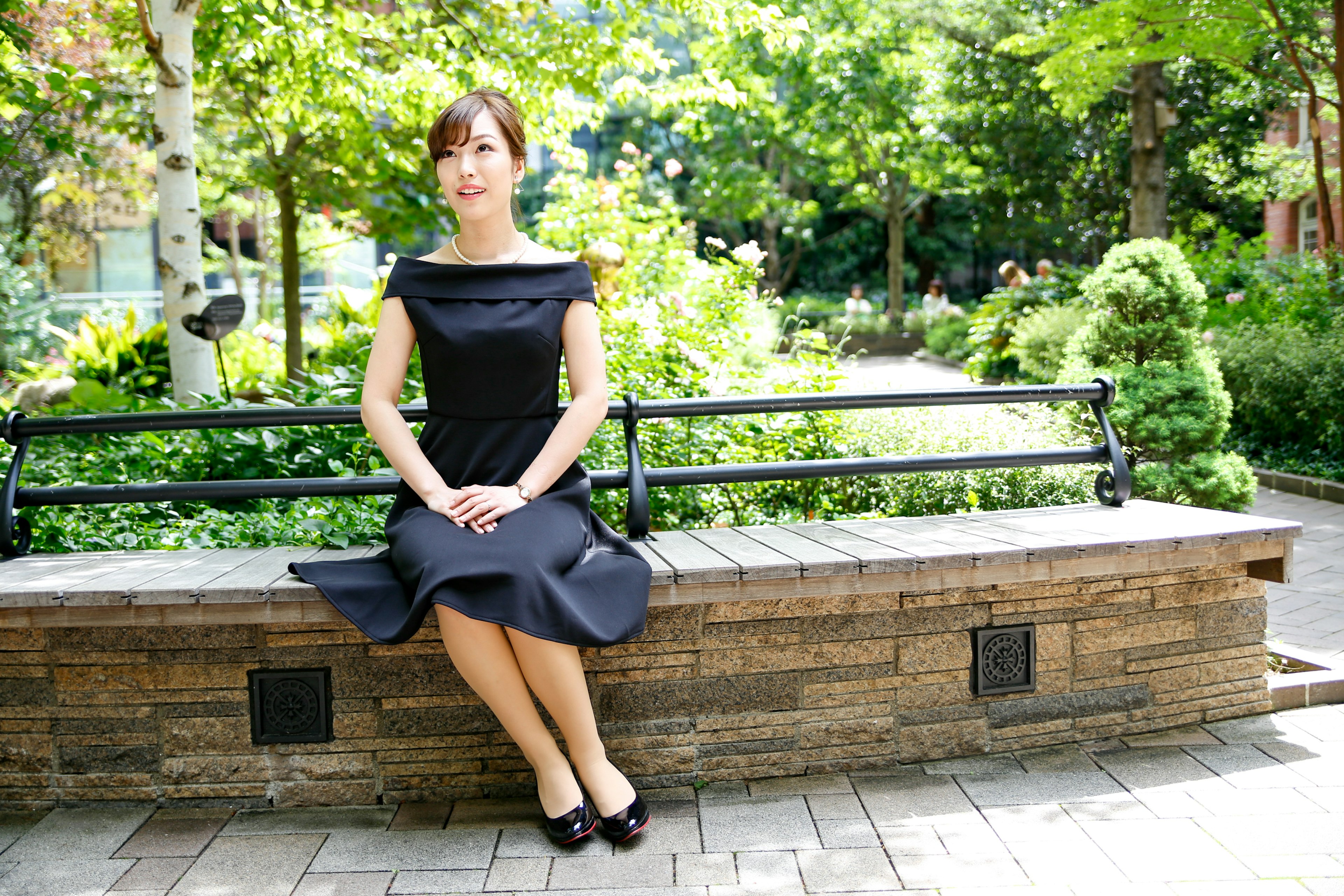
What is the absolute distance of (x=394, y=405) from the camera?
9.12 feet

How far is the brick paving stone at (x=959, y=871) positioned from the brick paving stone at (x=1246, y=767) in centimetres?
88

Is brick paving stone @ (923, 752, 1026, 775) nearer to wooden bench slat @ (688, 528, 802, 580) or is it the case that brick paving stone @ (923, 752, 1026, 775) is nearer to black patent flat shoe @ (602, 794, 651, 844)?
wooden bench slat @ (688, 528, 802, 580)

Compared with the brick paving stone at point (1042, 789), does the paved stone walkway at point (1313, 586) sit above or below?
above

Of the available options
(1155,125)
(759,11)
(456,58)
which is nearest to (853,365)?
(759,11)

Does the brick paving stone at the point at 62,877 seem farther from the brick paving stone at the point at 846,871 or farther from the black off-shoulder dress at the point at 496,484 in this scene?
the brick paving stone at the point at 846,871

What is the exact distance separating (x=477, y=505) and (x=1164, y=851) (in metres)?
1.91

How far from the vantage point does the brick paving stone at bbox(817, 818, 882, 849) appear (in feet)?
8.33

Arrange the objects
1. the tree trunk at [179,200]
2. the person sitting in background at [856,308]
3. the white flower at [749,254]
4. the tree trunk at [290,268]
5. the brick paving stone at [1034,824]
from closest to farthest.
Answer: the brick paving stone at [1034,824], the tree trunk at [179,200], the white flower at [749,254], the tree trunk at [290,268], the person sitting in background at [856,308]

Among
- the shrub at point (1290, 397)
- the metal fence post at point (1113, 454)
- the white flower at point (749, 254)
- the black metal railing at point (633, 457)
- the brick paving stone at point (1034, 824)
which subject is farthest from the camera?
the shrub at point (1290, 397)

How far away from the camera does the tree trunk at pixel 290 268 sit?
9.75m

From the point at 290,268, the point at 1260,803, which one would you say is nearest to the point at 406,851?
the point at 1260,803

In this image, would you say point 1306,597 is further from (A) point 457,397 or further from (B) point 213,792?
(B) point 213,792

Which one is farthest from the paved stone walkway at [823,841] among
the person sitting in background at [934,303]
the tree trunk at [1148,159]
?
the person sitting in background at [934,303]

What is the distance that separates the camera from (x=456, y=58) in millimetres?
6582
